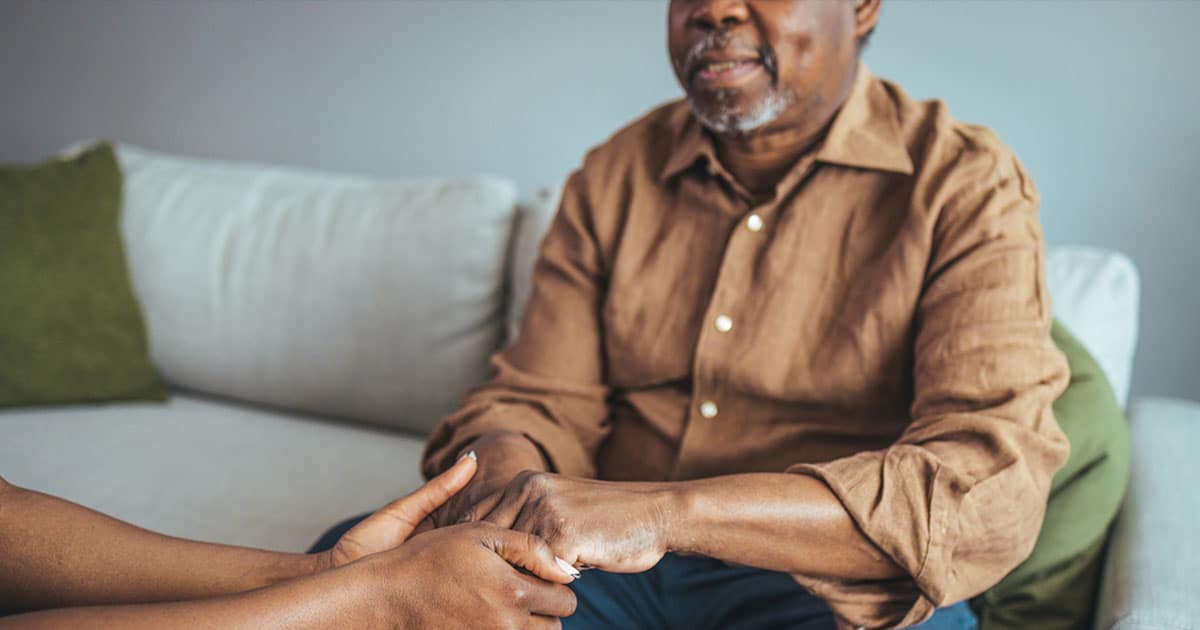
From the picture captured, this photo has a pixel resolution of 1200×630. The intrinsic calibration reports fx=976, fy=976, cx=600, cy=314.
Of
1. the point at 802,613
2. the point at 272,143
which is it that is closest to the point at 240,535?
the point at 802,613

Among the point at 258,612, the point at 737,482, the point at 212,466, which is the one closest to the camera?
the point at 258,612

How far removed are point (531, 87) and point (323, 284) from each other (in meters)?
0.58

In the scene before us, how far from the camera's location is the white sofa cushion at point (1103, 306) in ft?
4.87

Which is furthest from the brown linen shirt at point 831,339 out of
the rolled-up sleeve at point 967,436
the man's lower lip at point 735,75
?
the man's lower lip at point 735,75

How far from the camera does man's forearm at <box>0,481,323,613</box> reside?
38.7 inches

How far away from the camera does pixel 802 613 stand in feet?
3.56

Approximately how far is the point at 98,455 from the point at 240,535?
1.37 feet

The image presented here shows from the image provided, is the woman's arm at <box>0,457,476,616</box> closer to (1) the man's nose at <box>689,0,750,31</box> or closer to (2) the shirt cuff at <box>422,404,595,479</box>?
(2) the shirt cuff at <box>422,404,595,479</box>

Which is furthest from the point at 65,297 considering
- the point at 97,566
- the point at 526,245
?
the point at 97,566

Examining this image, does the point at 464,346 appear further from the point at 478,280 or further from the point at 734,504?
the point at 734,504

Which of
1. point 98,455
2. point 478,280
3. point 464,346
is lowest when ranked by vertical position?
point 98,455

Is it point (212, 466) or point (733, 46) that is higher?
point (733, 46)

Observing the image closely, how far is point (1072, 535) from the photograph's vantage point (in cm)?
118

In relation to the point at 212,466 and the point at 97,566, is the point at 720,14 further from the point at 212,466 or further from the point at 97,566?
the point at 212,466
